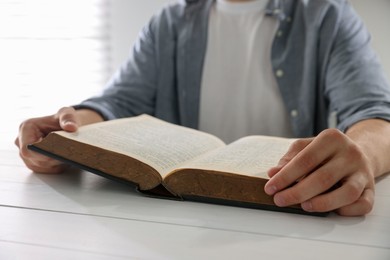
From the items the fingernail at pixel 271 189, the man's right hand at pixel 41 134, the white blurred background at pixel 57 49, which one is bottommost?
the white blurred background at pixel 57 49

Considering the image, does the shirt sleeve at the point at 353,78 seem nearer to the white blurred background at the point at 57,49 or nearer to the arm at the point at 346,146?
the arm at the point at 346,146

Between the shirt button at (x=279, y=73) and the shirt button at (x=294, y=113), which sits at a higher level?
the shirt button at (x=279, y=73)

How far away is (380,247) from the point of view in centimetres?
58

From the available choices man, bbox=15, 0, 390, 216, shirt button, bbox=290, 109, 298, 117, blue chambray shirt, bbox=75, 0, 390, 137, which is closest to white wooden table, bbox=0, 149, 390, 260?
man, bbox=15, 0, 390, 216

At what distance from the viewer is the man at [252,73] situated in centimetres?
117

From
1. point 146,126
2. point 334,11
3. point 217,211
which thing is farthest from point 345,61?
point 217,211

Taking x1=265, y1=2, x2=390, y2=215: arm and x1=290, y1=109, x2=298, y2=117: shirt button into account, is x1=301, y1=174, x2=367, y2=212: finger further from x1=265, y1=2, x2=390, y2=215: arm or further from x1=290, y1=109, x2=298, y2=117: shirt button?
x1=290, y1=109, x2=298, y2=117: shirt button

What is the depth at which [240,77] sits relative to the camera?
141 cm

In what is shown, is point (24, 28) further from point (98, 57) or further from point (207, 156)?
point (207, 156)

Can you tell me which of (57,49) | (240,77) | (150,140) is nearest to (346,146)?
(150,140)

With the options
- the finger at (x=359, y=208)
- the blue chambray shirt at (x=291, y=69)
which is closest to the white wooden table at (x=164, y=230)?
the finger at (x=359, y=208)

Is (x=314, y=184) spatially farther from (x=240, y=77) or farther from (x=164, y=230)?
(x=240, y=77)

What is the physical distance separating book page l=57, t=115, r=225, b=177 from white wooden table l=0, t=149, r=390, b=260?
0.20ft

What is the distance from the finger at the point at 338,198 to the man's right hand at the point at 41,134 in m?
0.39
